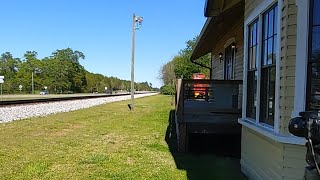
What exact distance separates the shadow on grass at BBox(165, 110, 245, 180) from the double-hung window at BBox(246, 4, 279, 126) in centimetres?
118

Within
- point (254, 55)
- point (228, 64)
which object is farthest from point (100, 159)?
point (228, 64)

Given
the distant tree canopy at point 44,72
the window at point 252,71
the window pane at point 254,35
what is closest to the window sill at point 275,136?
the window at point 252,71

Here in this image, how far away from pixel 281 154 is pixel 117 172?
3.12m

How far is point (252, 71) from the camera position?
264 inches

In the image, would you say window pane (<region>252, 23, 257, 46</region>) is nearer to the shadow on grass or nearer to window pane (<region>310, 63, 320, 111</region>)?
window pane (<region>310, 63, 320, 111</region>)

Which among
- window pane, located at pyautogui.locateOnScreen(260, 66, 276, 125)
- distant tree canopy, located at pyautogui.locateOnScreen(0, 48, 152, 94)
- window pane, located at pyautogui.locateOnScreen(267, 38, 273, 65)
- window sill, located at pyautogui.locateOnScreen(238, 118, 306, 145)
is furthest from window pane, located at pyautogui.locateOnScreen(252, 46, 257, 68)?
distant tree canopy, located at pyautogui.locateOnScreen(0, 48, 152, 94)

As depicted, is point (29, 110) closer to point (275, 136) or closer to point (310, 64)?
point (275, 136)

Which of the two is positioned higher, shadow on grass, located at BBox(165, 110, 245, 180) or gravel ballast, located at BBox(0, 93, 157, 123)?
gravel ballast, located at BBox(0, 93, 157, 123)

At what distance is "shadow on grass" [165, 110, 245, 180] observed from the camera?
6770 mm

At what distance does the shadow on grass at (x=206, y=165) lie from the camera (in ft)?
22.2

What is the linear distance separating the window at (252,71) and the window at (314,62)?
1943mm

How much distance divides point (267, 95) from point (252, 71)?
111 centimetres

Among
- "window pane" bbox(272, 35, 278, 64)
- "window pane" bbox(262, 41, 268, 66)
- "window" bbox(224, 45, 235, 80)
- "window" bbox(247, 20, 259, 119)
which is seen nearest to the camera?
"window pane" bbox(272, 35, 278, 64)

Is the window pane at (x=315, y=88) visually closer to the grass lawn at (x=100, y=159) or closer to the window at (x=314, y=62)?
the window at (x=314, y=62)
